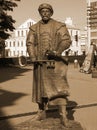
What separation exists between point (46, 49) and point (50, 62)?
30 cm

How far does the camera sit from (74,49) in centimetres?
13412

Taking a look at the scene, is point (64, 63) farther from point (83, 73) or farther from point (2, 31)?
point (2, 31)

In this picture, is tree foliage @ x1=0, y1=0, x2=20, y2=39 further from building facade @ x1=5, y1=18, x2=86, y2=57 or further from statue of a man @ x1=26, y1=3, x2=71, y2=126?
building facade @ x1=5, y1=18, x2=86, y2=57

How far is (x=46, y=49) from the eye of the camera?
30.9ft

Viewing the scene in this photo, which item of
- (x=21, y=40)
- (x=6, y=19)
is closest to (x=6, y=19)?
(x=6, y=19)

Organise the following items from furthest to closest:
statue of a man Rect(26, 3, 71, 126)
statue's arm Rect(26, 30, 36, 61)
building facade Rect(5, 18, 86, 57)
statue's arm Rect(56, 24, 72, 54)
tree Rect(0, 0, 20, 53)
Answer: building facade Rect(5, 18, 86, 57), tree Rect(0, 0, 20, 53), statue's arm Rect(26, 30, 36, 61), statue's arm Rect(56, 24, 72, 54), statue of a man Rect(26, 3, 71, 126)

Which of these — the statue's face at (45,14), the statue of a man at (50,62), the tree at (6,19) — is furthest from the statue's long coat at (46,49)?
the tree at (6,19)

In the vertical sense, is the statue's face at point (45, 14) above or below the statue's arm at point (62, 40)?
above

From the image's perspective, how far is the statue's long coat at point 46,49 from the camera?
9242 mm

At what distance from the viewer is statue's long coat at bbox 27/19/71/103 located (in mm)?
9242

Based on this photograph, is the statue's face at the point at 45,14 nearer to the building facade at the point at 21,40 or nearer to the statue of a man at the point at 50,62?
the statue of a man at the point at 50,62

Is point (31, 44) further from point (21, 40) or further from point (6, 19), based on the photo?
point (21, 40)

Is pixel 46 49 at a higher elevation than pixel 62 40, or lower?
lower

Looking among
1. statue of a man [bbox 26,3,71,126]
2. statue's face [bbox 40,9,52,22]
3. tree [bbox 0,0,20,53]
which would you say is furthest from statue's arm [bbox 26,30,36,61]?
tree [bbox 0,0,20,53]
